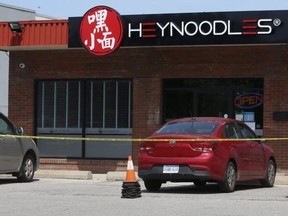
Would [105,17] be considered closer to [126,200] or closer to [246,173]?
[246,173]

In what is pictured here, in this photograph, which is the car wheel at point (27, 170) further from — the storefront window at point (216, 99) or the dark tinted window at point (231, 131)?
the dark tinted window at point (231, 131)

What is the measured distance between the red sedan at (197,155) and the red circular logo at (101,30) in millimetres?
5853

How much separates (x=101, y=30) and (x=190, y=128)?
22.0 ft

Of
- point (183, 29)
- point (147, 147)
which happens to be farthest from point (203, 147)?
point (183, 29)

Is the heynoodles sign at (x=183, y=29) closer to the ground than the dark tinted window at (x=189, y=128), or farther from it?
farther from it

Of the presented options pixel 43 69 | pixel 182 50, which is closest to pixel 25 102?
pixel 43 69

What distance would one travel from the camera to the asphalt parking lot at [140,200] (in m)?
11.1

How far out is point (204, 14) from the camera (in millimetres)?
19703

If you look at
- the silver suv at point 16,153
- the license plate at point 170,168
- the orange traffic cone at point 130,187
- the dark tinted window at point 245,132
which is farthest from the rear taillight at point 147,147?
the silver suv at point 16,153

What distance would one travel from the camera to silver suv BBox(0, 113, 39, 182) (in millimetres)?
16688

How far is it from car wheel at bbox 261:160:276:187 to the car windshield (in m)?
2.25

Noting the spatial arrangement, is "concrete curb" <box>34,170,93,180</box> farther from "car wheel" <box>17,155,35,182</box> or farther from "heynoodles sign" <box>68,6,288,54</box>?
"heynoodles sign" <box>68,6,288,54</box>

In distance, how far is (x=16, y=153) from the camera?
56.2 ft

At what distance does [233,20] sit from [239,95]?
2.53m
